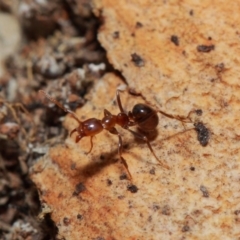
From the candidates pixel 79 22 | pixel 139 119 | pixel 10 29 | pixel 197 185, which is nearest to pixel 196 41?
pixel 139 119

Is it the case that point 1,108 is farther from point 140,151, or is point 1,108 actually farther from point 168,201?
point 168,201

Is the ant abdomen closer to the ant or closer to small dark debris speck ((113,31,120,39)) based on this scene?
the ant

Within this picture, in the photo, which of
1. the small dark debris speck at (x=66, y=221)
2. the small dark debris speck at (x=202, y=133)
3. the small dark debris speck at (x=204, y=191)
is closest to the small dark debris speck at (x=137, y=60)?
the small dark debris speck at (x=202, y=133)

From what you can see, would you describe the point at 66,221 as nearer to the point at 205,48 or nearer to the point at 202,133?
the point at 202,133

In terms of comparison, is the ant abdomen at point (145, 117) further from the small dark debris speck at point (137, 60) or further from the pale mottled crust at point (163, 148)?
the small dark debris speck at point (137, 60)

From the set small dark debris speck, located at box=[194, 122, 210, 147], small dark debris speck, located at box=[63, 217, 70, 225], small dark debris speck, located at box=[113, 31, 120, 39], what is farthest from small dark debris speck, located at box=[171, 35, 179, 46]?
small dark debris speck, located at box=[63, 217, 70, 225]

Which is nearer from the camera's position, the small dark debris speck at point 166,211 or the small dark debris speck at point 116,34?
the small dark debris speck at point 166,211
